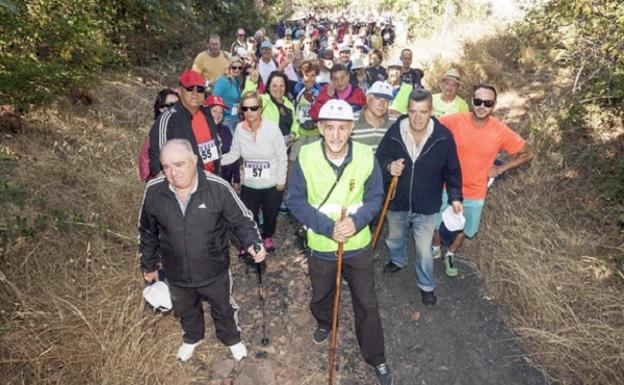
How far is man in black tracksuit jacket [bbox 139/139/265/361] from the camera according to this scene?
3.22 metres

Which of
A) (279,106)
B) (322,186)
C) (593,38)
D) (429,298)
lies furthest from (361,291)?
(593,38)

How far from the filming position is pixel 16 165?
5.44 m

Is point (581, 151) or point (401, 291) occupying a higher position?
point (581, 151)

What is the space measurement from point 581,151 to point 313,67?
13.8ft

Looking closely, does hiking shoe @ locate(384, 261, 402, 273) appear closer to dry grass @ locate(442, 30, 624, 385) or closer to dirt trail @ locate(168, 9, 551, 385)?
dirt trail @ locate(168, 9, 551, 385)

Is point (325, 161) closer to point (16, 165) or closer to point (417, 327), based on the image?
point (417, 327)

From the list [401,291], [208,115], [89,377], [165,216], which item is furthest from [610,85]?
[89,377]

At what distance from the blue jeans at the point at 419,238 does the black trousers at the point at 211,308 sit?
1933 millimetres

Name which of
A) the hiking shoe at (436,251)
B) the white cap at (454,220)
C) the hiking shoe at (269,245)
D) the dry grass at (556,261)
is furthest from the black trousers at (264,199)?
the dry grass at (556,261)

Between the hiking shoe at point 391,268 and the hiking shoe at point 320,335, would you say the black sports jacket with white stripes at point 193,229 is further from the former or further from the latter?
the hiking shoe at point 391,268

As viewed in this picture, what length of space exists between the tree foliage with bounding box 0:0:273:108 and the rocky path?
3297mm

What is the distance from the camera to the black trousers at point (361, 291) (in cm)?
346

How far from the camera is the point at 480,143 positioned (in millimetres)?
4516

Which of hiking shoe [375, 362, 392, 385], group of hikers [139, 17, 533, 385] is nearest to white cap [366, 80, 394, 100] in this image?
group of hikers [139, 17, 533, 385]
